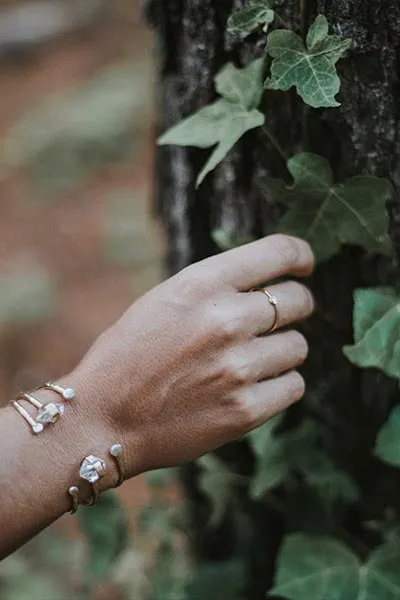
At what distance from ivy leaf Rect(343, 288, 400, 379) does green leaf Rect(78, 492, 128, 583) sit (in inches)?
26.6

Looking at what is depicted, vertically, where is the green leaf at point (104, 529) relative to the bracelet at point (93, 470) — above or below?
below

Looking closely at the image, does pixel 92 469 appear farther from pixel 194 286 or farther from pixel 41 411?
pixel 194 286

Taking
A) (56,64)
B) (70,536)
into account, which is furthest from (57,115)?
(70,536)

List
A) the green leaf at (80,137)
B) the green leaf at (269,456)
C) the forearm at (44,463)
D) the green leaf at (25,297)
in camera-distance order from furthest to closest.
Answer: the green leaf at (80,137) < the green leaf at (25,297) < the green leaf at (269,456) < the forearm at (44,463)

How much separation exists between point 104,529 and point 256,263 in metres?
0.75

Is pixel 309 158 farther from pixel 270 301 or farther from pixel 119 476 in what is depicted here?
pixel 119 476

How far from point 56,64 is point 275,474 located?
178 inches

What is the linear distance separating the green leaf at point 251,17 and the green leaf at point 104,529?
0.93 m

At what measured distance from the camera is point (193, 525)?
1799mm

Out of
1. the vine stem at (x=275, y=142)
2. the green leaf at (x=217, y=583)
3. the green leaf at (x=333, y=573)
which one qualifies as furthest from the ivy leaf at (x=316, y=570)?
the vine stem at (x=275, y=142)

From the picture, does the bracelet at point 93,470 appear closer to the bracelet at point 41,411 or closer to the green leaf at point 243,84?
the bracelet at point 41,411

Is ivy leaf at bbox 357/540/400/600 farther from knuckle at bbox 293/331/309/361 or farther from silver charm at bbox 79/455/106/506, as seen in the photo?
silver charm at bbox 79/455/106/506

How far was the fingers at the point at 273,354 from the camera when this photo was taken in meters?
1.09

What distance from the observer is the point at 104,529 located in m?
1.59
